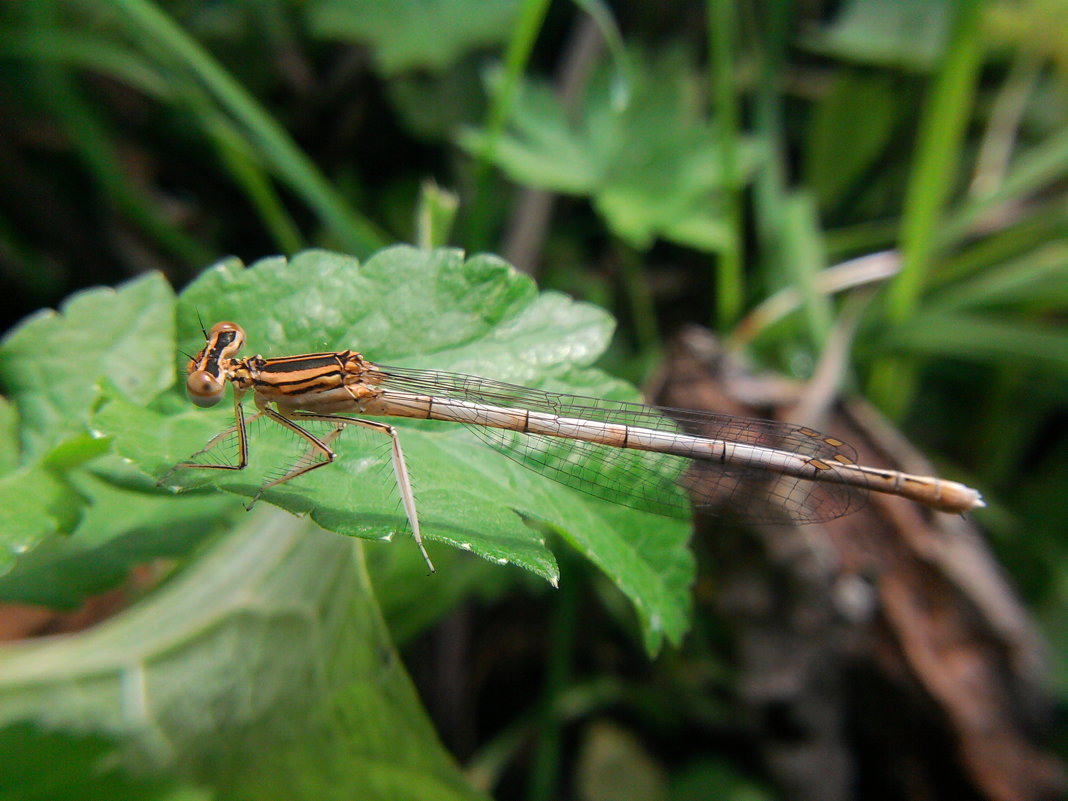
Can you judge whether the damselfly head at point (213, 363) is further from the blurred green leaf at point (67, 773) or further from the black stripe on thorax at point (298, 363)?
the blurred green leaf at point (67, 773)

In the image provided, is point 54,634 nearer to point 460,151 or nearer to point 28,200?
point 28,200

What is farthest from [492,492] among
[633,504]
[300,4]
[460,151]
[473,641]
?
[300,4]

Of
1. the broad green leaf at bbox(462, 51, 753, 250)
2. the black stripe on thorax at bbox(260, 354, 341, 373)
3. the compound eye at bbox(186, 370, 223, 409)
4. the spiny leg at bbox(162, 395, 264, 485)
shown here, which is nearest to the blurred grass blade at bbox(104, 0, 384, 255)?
the broad green leaf at bbox(462, 51, 753, 250)

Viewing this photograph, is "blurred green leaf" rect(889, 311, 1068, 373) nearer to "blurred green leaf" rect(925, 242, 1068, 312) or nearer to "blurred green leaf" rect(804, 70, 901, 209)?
"blurred green leaf" rect(925, 242, 1068, 312)

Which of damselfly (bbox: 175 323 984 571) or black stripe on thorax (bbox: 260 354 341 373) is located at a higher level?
black stripe on thorax (bbox: 260 354 341 373)

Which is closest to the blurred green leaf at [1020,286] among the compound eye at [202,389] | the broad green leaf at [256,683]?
the broad green leaf at [256,683]
